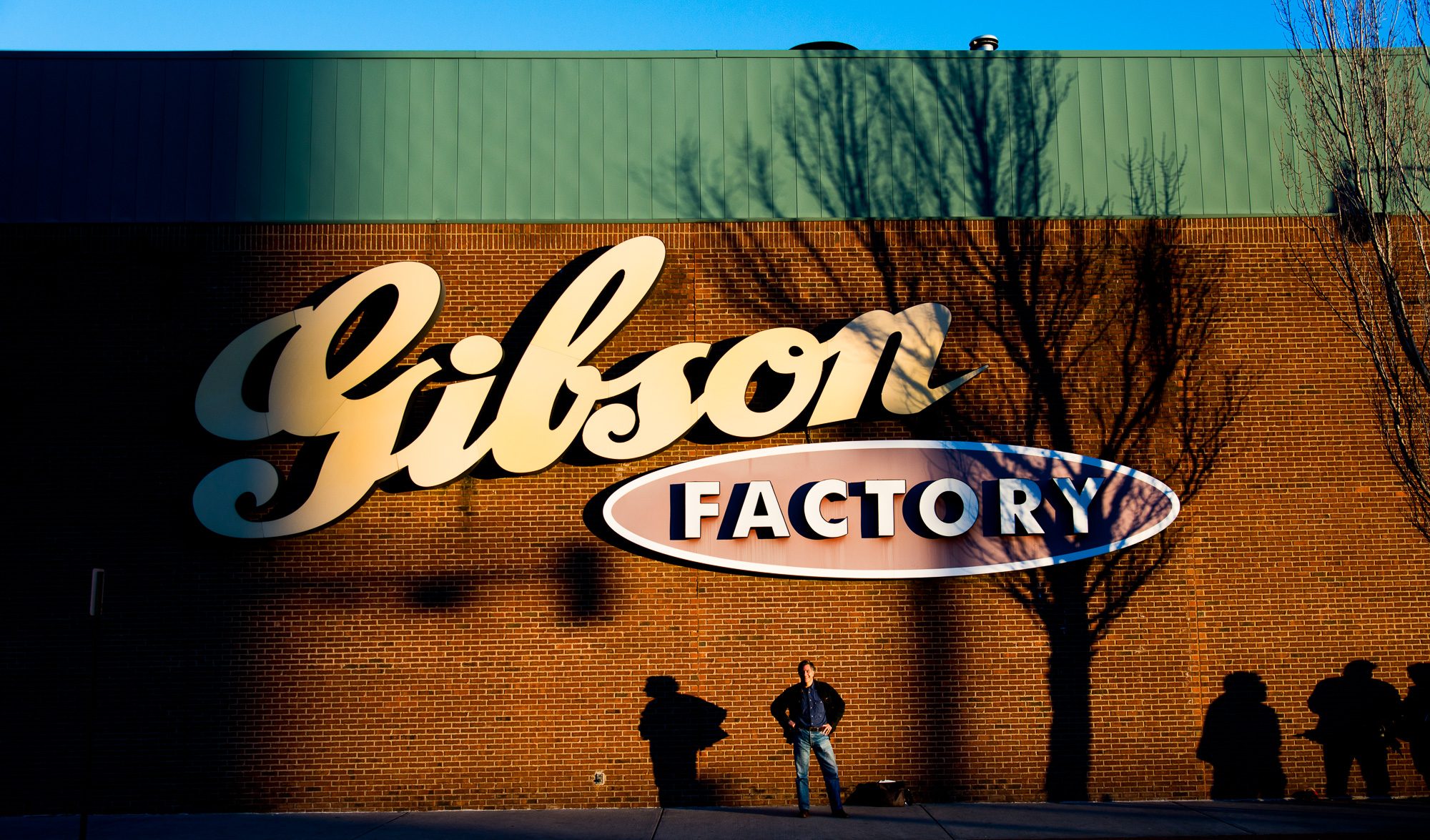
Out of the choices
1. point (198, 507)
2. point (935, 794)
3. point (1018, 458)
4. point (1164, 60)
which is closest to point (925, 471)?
point (1018, 458)

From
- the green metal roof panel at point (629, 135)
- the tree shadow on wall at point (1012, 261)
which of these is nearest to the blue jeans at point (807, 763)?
the tree shadow on wall at point (1012, 261)

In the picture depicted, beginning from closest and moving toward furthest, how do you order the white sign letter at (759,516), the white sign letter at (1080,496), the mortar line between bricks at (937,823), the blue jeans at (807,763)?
the mortar line between bricks at (937,823), the blue jeans at (807,763), the white sign letter at (759,516), the white sign letter at (1080,496)

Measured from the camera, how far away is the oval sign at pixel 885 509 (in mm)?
11172

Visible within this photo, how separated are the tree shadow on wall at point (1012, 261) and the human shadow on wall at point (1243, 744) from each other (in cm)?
190

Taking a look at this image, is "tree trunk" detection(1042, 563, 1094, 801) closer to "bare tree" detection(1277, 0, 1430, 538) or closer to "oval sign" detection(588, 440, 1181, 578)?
"oval sign" detection(588, 440, 1181, 578)

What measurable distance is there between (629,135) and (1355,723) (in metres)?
11.1

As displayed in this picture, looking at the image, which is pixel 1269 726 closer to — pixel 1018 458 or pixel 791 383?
pixel 1018 458

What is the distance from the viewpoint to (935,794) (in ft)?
35.9

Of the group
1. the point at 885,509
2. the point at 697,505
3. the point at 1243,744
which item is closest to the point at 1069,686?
the point at 1243,744

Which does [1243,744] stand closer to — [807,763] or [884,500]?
[884,500]

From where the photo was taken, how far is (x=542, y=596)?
11156 mm

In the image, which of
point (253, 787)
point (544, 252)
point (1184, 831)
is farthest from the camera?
point (544, 252)

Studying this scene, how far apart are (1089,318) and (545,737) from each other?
8222 millimetres

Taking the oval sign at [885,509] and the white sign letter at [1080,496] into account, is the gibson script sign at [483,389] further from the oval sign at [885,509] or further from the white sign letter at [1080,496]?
the white sign letter at [1080,496]
